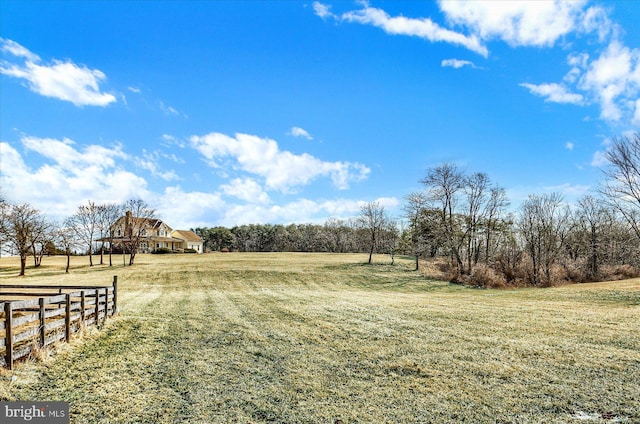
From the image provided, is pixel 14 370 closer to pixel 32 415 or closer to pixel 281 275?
pixel 32 415

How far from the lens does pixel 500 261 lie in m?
36.9

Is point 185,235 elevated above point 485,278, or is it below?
above

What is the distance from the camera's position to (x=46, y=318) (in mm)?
10078

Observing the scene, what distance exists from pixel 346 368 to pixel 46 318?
8321mm

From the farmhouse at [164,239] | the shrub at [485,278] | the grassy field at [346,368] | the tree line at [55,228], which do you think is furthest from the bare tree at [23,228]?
the shrub at [485,278]

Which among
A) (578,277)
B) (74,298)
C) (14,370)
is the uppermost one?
(74,298)

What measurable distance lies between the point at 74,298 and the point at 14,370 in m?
3.66

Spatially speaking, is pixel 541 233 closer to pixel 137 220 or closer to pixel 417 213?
pixel 417 213

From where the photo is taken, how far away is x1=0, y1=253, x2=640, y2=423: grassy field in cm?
584

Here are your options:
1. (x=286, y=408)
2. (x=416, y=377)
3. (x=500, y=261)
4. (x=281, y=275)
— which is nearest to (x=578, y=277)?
(x=500, y=261)

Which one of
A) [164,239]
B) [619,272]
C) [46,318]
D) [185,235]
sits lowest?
[619,272]

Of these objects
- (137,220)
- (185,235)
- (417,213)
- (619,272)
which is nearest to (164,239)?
(185,235)

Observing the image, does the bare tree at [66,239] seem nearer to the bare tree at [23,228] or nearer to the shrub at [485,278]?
the bare tree at [23,228]

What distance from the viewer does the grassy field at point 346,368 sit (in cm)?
A: 584
